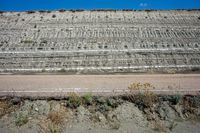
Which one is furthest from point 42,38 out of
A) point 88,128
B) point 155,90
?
point 88,128

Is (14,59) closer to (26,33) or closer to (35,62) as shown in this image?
(35,62)

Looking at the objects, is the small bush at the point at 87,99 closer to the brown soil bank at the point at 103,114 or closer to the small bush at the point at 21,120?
the brown soil bank at the point at 103,114

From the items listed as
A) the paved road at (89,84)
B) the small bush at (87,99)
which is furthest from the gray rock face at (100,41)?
the small bush at (87,99)

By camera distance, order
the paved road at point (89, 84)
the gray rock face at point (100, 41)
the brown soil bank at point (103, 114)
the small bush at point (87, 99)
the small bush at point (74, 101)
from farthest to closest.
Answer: the gray rock face at point (100, 41)
the paved road at point (89, 84)
the small bush at point (87, 99)
the small bush at point (74, 101)
the brown soil bank at point (103, 114)

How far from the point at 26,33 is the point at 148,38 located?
13.5m

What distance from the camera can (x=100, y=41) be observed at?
30953 mm

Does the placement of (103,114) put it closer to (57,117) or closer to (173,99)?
(57,117)

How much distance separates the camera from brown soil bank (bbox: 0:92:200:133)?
14.6 m

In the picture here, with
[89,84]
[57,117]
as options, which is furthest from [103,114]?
[89,84]

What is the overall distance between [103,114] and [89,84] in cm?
531

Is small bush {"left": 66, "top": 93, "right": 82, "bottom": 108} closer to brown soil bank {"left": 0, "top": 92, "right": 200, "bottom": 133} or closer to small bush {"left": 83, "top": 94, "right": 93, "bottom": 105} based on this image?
brown soil bank {"left": 0, "top": 92, "right": 200, "bottom": 133}

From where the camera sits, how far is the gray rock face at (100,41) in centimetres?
2712

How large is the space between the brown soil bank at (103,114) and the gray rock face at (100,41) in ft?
31.3

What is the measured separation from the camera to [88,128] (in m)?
14.6
